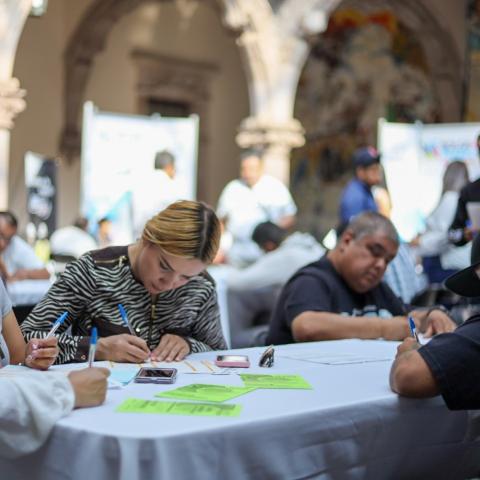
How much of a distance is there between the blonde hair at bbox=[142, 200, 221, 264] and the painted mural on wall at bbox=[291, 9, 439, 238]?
1422cm

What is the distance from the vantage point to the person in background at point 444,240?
7.54 m

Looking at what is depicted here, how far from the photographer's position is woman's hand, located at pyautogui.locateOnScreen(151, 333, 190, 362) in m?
3.17

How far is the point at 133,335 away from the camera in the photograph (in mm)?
3275

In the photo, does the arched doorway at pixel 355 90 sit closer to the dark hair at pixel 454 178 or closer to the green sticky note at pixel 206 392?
the dark hair at pixel 454 178

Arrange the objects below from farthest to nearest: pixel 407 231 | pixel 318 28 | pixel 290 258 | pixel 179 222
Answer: pixel 318 28 → pixel 407 231 → pixel 290 258 → pixel 179 222

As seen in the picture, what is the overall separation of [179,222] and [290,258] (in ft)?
9.30

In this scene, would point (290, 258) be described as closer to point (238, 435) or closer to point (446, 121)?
point (238, 435)

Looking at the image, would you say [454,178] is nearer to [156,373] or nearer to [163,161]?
[163,161]

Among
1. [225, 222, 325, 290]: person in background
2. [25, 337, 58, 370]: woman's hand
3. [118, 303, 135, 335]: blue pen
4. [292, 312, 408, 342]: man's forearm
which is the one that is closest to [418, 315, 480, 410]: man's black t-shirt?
[25, 337, 58, 370]: woman's hand

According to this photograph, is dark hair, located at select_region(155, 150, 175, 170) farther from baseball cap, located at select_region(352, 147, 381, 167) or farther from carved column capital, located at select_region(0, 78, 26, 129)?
carved column capital, located at select_region(0, 78, 26, 129)

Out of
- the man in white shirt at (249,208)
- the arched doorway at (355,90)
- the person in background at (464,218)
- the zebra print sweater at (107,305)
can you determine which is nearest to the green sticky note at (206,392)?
the zebra print sweater at (107,305)

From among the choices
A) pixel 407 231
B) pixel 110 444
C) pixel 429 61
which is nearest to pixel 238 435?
pixel 110 444

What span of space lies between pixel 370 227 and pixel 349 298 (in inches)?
12.2

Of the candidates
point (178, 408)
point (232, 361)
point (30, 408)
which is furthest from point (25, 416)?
point (232, 361)
